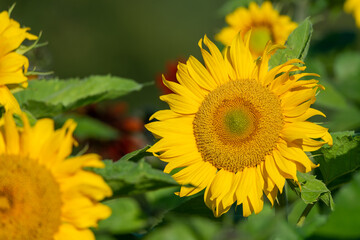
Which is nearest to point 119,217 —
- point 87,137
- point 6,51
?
point 6,51

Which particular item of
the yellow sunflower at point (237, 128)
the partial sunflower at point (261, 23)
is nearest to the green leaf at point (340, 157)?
the yellow sunflower at point (237, 128)

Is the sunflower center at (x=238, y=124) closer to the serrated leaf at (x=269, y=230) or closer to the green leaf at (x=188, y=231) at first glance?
the serrated leaf at (x=269, y=230)

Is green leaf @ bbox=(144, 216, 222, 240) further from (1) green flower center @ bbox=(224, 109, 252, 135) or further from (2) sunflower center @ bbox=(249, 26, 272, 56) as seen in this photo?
(2) sunflower center @ bbox=(249, 26, 272, 56)

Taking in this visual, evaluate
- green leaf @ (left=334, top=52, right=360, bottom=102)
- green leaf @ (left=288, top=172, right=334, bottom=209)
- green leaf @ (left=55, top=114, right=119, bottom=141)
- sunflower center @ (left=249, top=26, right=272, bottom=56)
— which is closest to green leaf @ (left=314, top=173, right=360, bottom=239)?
green leaf @ (left=288, top=172, right=334, bottom=209)

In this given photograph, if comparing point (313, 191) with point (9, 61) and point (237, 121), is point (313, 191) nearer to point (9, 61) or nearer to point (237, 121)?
point (237, 121)

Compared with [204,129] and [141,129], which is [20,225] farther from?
[141,129]
